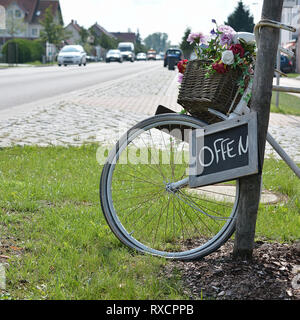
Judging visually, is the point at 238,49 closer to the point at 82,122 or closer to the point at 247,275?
the point at 247,275

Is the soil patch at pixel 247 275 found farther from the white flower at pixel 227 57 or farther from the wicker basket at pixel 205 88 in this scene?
the white flower at pixel 227 57

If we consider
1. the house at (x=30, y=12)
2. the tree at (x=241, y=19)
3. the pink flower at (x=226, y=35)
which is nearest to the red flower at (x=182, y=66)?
the pink flower at (x=226, y=35)

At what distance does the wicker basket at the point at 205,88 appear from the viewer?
3041mm

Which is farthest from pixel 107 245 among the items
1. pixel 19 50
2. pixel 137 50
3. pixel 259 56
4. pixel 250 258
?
pixel 137 50

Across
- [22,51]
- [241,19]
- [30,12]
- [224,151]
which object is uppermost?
[30,12]

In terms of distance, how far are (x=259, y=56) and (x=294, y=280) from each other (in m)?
1.22

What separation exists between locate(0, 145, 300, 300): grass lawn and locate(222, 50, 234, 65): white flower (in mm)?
1213

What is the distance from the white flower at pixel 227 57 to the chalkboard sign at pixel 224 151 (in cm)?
33

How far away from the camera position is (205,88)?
121 inches

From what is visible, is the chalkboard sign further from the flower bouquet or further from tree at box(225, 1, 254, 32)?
tree at box(225, 1, 254, 32)

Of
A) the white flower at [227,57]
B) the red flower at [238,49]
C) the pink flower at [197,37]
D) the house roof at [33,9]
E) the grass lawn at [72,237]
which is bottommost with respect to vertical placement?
the grass lawn at [72,237]

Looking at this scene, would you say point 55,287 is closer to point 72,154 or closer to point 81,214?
point 81,214

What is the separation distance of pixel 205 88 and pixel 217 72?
0.12 meters

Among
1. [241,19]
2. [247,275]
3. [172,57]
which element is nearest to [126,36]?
[241,19]
